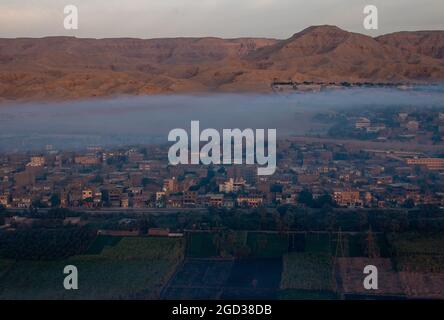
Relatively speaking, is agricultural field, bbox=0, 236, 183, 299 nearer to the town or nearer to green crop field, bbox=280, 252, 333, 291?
green crop field, bbox=280, 252, 333, 291

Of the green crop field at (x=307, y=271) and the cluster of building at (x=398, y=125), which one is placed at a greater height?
the cluster of building at (x=398, y=125)

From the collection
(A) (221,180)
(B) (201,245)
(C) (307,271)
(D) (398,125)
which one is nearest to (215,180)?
(A) (221,180)

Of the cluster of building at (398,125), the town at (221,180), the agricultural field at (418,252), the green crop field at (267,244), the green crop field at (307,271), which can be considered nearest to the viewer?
the green crop field at (307,271)

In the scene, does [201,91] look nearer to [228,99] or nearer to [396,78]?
[228,99]

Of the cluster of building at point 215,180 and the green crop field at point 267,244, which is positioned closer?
the green crop field at point 267,244

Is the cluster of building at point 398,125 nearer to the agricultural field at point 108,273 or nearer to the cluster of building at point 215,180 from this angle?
the cluster of building at point 215,180

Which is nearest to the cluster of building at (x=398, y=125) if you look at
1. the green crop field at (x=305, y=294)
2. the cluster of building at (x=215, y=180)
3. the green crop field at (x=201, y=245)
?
the cluster of building at (x=215, y=180)

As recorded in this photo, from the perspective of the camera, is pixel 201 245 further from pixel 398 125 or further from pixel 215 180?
pixel 398 125
